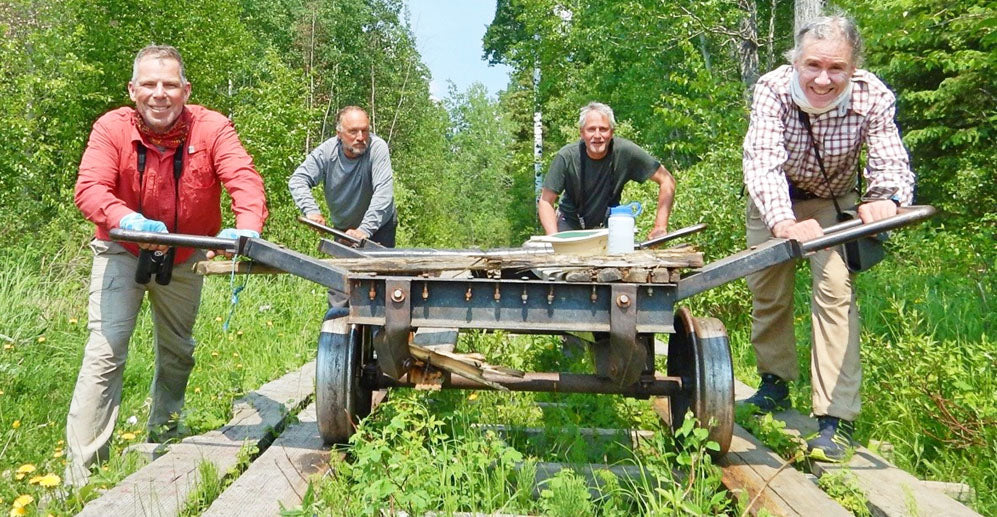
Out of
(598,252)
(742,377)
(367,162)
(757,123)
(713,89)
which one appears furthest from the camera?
(713,89)

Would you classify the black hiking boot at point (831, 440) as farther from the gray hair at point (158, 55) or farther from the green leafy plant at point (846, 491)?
the gray hair at point (158, 55)

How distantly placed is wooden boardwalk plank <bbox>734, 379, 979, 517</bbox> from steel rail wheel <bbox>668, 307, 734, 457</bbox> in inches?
18.8

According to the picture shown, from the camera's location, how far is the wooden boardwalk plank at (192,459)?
2.74 metres

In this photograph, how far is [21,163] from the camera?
571 inches

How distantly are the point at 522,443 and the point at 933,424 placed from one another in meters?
1.99

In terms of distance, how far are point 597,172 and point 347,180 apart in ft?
6.42

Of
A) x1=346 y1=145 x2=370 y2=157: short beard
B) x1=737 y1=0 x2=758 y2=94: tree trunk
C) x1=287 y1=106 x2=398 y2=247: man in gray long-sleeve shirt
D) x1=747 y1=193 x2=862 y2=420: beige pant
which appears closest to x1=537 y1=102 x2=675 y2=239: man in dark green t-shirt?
x1=287 y1=106 x2=398 y2=247: man in gray long-sleeve shirt

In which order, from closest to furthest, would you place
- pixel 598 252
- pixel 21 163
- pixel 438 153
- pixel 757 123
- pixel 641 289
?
1. pixel 641 289
2. pixel 598 252
3. pixel 757 123
4. pixel 21 163
5. pixel 438 153

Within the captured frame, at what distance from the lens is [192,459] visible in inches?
131

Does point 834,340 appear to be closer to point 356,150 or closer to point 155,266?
point 155,266

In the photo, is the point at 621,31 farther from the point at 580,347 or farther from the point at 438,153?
the point at 438,153

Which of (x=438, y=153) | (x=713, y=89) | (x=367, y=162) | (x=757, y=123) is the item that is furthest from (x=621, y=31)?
(x=438, y=153)

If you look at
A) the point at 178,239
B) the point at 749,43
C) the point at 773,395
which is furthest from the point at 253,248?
the point at 749,43

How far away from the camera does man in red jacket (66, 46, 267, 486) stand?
11.5 feet
